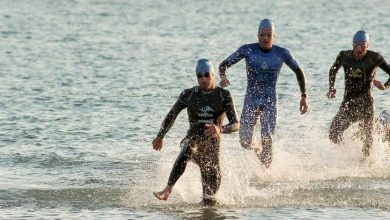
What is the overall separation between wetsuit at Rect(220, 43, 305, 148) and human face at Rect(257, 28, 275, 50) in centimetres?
8

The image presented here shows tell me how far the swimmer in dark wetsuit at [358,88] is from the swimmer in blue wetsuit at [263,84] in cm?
111

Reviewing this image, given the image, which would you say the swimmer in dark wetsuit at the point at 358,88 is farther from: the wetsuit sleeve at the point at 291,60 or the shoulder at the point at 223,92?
the shoulder at the point at 223,92

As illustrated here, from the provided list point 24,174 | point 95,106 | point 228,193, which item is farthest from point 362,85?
point 95,106

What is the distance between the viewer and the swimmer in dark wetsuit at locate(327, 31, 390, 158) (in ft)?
60.1

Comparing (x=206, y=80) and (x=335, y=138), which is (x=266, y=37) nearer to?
(x=335, y=138)

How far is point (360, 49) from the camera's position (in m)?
18.2

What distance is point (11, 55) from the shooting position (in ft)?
122

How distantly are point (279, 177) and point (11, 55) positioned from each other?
20893 millimetres

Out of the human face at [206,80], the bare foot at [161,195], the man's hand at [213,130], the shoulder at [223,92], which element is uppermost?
the human face at [206,80]

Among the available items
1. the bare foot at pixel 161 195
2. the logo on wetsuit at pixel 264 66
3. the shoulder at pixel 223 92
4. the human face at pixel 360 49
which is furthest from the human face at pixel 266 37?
the bare foot at pixel 161 195

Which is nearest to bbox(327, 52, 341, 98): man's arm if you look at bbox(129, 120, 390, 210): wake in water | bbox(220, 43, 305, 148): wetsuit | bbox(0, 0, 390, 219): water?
bbox(220, 43, 305, 148): wetsuit

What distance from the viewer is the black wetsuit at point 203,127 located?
49.1 feet

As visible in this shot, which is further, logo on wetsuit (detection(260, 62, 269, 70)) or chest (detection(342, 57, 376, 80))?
chest (detection(342, 57, 376, 80))

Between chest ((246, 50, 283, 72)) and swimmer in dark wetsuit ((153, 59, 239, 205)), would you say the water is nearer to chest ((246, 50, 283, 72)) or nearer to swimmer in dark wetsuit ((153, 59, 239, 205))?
swimmer in dark wetsuit ((153, 59, 239, 205))
